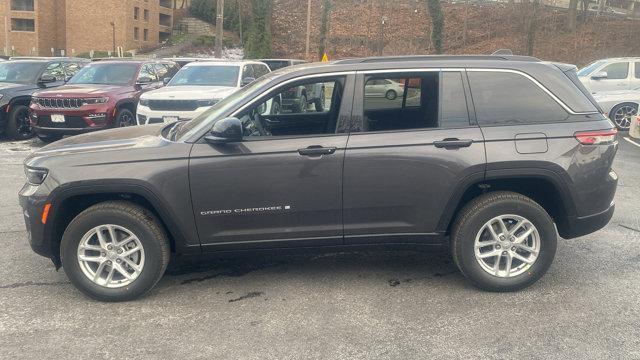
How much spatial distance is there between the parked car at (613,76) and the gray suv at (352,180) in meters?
11.8

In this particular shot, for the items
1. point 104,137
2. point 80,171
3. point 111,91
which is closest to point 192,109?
point 111,91

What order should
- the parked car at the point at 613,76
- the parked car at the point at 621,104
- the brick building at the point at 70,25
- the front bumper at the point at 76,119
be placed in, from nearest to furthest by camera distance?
the front bumper at the point at 76,119 → the parked car at the point at 621,104 → the parked car at the point at 613,76 → the brick building at the point at 70,25

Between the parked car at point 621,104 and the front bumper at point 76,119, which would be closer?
the front bumper at point 76,119

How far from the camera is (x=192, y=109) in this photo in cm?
1059

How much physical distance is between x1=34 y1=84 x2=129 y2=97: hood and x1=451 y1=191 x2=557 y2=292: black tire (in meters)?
8.96

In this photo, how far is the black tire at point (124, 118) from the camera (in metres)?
11.5

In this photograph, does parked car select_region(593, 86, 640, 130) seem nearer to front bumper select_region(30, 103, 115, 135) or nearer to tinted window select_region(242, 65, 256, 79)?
tinted window select_region(242, 65, 256, 79)

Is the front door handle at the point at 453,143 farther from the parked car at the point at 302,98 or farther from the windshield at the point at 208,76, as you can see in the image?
the windshield at the point at 208,76

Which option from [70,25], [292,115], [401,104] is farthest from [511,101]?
[70,25]

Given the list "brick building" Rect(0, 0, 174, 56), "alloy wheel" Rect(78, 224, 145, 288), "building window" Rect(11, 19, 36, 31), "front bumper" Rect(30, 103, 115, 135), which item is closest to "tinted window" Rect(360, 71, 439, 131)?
"alloy wheel" Rect(78, 224, 145, 288)

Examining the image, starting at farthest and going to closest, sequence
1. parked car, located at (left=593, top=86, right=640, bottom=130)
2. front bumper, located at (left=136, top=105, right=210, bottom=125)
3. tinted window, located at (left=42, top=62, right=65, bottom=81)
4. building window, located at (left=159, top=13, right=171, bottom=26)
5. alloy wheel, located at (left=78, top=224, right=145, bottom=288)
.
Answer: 1. building window, located at (left=159, top=13, right=171, bottom=26)
2. parked car, located at (left=593, top=86, right=640, bottom=130)
3. tinted window, located at (left=42, top=62, right=65, bottom=81)
4. front bumper, located at (left=136, top=105, right=210, bottom=125)
5. alloy wheel, located at (left=78, top=224, right=145, bottom=288)

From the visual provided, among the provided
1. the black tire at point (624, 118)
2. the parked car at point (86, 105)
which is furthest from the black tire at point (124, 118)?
the black tire at point (624, 118)

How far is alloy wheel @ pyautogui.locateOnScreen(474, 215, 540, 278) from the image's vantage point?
4.55 metres

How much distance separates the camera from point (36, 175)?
4.43 m
